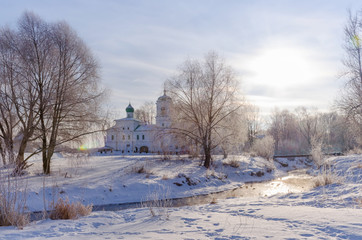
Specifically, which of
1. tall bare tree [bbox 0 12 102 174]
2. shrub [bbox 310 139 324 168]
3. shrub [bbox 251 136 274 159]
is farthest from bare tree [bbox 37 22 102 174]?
shrub [bbox 251 136 274 159]

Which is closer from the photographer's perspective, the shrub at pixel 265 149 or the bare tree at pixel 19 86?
the bare tree at pixel 19 86

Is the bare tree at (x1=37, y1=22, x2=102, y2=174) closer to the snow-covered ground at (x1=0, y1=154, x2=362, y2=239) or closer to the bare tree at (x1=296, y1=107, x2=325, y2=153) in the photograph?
the snow-covered ground at (x1=0, y1=154, x2=362, y2=239)

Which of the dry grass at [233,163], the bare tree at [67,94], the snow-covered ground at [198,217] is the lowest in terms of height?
the dry grass at [233,163]

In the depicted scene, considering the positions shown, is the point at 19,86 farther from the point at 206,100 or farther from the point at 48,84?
the point at 206,100

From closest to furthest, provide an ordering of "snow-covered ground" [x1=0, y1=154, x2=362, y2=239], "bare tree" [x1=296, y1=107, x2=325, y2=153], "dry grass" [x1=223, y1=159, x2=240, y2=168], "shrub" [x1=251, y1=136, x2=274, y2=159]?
"snow-covered ground" [x1=0, y1=154, x2=362, y2=239] < "dry grass" [x1=223, y1=159, x2=240, y2=168] < "shrub" [x1=251, y1=136, x2=274, y2=159] < "bare tree" [x1=296, y1=107, x2=325, y2=153]

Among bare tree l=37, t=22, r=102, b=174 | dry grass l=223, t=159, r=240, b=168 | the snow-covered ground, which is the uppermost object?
bare tree l=37, t=22, r=102, b=174

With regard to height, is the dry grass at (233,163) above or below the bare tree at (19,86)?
below

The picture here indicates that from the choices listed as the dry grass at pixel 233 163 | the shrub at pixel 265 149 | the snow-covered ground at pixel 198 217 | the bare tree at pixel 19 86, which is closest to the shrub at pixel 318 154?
the snow-covered ground at pixel 198 217

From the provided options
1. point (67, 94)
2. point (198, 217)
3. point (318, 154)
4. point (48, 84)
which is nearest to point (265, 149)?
point (318, 154)

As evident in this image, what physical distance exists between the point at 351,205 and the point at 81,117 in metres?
15.1

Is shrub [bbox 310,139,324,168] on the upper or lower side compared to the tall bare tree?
lower

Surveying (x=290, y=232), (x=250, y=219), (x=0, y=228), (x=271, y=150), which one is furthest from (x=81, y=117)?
(x=271, y=150)

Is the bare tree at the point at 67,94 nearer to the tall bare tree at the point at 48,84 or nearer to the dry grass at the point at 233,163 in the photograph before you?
the tall bare tree at the point at 48,84

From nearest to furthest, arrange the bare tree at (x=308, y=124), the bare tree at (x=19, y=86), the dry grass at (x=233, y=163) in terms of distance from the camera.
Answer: the bare tree at (x=19, y=86) < the dry grass at (x=233, y=163) < the bare tree at (x=308, y=124)
